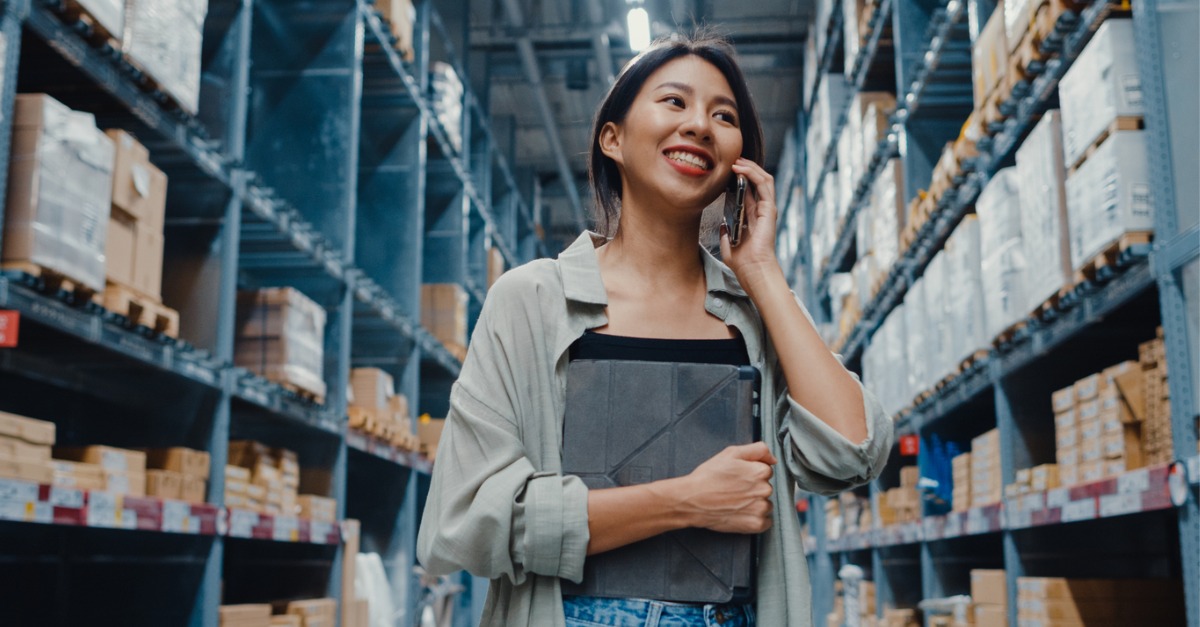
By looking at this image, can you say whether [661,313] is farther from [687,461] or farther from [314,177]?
[314,177]

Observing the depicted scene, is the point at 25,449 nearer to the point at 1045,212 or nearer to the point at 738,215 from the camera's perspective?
the point at 738,215

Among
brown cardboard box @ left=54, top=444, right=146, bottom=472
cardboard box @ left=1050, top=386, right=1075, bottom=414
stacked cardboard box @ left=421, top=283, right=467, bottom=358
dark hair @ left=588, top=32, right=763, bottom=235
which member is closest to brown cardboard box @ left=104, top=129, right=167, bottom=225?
brown cardboard box @ left=54, top=444, right=146, bottom=472

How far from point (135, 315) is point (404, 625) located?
4511 mm

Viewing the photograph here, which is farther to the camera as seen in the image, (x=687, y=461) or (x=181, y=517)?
(x=181, y=517)

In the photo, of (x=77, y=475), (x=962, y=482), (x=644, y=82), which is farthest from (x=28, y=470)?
(x=962, y=482)

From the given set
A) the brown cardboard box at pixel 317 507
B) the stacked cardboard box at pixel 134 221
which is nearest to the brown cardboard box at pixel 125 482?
the stacked cardboard box at pixel 134 221

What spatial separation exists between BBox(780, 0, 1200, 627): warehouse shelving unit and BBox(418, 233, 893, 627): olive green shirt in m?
1.93

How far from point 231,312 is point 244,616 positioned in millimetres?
1322

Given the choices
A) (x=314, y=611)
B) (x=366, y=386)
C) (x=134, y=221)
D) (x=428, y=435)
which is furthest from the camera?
(x=428, y=435)

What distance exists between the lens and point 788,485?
156 cm

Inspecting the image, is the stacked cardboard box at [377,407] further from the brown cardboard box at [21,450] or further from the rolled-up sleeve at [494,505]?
the rolled-up sleeve at [494,505]

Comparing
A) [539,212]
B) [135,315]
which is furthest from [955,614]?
[539,212]

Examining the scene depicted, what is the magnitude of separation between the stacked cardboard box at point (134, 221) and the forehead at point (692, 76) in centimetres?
283

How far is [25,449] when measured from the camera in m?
3.39
